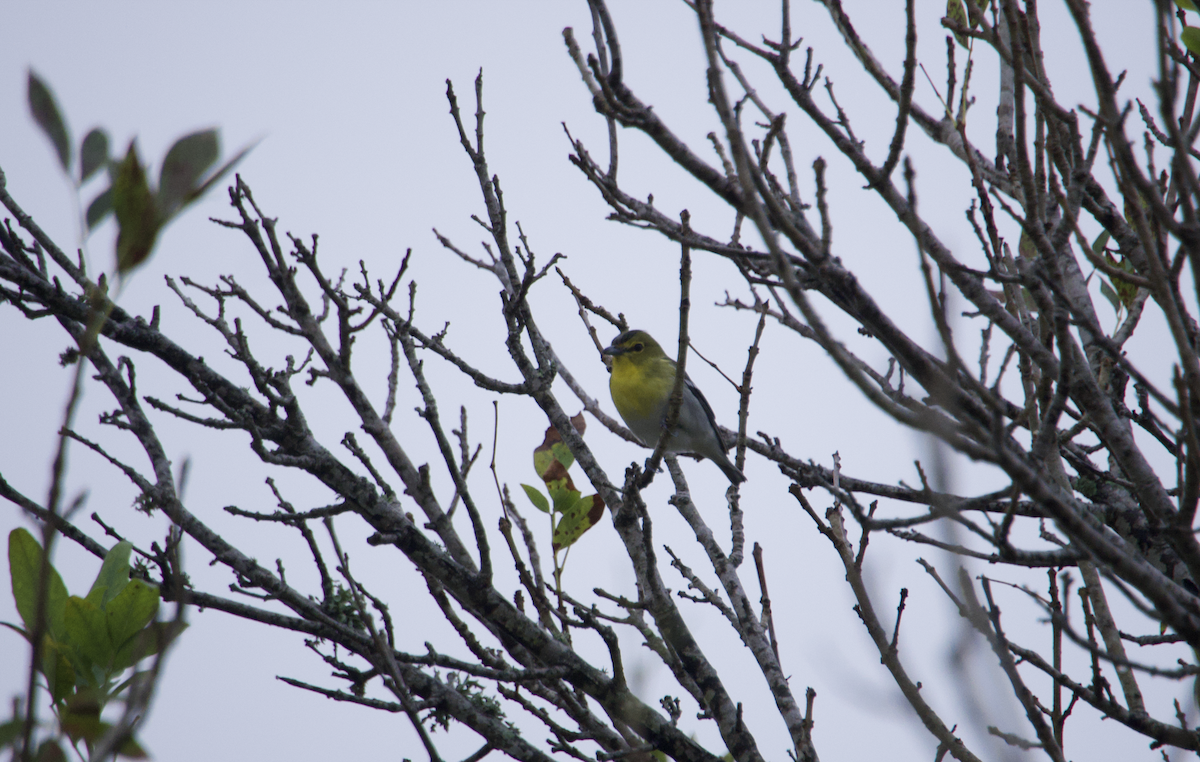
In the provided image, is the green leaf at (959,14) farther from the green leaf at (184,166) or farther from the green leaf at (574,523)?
the green leaf at (184,166)

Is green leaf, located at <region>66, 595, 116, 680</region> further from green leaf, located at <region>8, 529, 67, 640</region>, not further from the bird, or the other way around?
the bird

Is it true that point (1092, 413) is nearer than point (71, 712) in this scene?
No

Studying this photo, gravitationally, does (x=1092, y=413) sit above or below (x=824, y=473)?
below

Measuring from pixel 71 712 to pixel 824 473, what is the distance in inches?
131

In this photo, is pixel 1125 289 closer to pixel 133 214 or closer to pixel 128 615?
pixel 128 615

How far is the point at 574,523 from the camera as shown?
4.21 metres

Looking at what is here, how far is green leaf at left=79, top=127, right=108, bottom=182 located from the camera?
31.7 inches

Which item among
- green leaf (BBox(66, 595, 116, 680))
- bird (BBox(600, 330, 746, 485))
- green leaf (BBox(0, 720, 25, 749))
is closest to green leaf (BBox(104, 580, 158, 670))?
green leaf (BBox(66, 595, 116, 680))

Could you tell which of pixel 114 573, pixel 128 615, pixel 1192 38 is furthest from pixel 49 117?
pixel 1192 38

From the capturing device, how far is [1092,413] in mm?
2498

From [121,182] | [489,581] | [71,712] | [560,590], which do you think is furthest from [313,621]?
[121,182]

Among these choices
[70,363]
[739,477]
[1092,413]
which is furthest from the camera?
[739,477]

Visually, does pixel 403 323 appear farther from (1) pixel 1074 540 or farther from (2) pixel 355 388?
(1) pixel 1074 540

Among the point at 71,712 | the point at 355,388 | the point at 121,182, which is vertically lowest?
the point at 71,712
